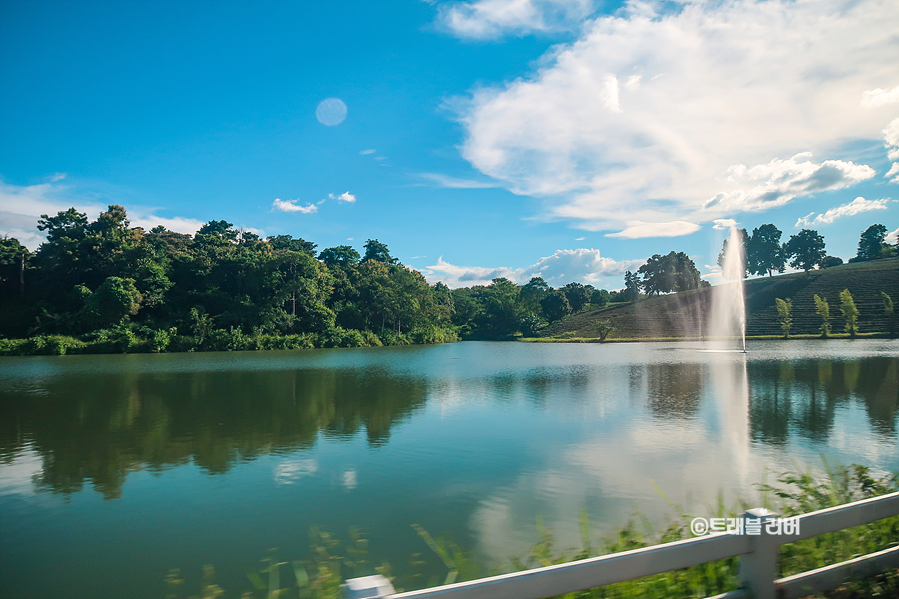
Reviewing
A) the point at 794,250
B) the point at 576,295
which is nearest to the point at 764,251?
the point at 794,250

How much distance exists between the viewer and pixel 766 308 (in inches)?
2461

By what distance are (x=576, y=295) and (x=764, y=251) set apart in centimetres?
3290

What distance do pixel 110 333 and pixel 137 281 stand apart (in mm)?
6947

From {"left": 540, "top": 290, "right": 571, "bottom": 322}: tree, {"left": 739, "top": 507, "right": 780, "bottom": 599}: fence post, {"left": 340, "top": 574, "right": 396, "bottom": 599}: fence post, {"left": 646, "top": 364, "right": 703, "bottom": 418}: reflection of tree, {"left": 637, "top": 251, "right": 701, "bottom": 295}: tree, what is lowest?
{"left": 646, "top": 364, "right": 703, "bottom": 418}: reflection of tree

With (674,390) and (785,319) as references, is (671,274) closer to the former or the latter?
(785,319)

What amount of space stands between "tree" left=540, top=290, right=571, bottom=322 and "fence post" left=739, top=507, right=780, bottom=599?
7642 centimetres

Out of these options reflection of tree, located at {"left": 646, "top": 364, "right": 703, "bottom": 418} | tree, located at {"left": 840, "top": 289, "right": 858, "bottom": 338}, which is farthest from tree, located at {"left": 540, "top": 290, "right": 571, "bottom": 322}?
reflection of tree, located at {"left": 646, "top": 364, "right": 703, "bottom": 418}

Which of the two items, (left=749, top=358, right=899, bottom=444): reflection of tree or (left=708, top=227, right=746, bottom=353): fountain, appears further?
(left=708, top=227, right=746, bottom=353): fountain

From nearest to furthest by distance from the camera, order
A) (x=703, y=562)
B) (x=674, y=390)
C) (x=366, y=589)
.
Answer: (x=366, y=589)
(x=703, y=562)
(x=674, y=390)

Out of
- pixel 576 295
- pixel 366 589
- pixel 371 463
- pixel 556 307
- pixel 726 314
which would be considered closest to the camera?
pixel 366 589

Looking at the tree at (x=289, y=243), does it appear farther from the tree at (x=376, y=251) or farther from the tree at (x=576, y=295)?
the tree at (x=576, y=295)

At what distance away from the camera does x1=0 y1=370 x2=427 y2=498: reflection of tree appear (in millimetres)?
9038

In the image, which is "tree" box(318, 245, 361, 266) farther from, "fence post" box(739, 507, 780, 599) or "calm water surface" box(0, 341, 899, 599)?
"fence post" box(739, 507, 780, 599)

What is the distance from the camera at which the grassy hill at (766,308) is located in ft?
176
